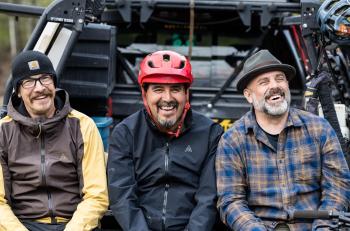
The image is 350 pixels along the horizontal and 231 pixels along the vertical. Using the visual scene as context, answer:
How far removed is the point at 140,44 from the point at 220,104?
112 cm

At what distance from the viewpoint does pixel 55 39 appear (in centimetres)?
531

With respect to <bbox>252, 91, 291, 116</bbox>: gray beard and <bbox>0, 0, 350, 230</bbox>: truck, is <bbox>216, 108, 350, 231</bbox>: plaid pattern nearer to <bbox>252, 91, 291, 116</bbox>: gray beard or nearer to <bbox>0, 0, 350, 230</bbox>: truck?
<bbox>252, 91, 291, 116</bbox>: gray beard

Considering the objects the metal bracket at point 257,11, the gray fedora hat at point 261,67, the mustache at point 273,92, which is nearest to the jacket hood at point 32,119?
the gray fedora hat at point 261,67

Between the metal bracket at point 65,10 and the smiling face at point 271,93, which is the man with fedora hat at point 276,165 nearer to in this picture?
the smiling face at point 271,93

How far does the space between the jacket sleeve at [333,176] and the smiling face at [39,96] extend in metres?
1.75

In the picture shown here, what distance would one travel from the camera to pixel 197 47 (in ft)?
23.4

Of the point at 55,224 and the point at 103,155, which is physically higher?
the point at 103,155

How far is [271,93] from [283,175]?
1.66ft

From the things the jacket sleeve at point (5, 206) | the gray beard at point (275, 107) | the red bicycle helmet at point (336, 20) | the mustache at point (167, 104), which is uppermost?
the red bicycle helmet at point (336, 20)

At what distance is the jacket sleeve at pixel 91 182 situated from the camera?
423cm

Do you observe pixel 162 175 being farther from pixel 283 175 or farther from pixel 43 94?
pixel 43 94

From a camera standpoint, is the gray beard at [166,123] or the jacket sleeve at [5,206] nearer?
the jacket sleeve at [5,206]

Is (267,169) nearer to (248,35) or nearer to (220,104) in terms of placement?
(220,104)

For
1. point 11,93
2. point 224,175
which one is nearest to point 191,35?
point 11,93
